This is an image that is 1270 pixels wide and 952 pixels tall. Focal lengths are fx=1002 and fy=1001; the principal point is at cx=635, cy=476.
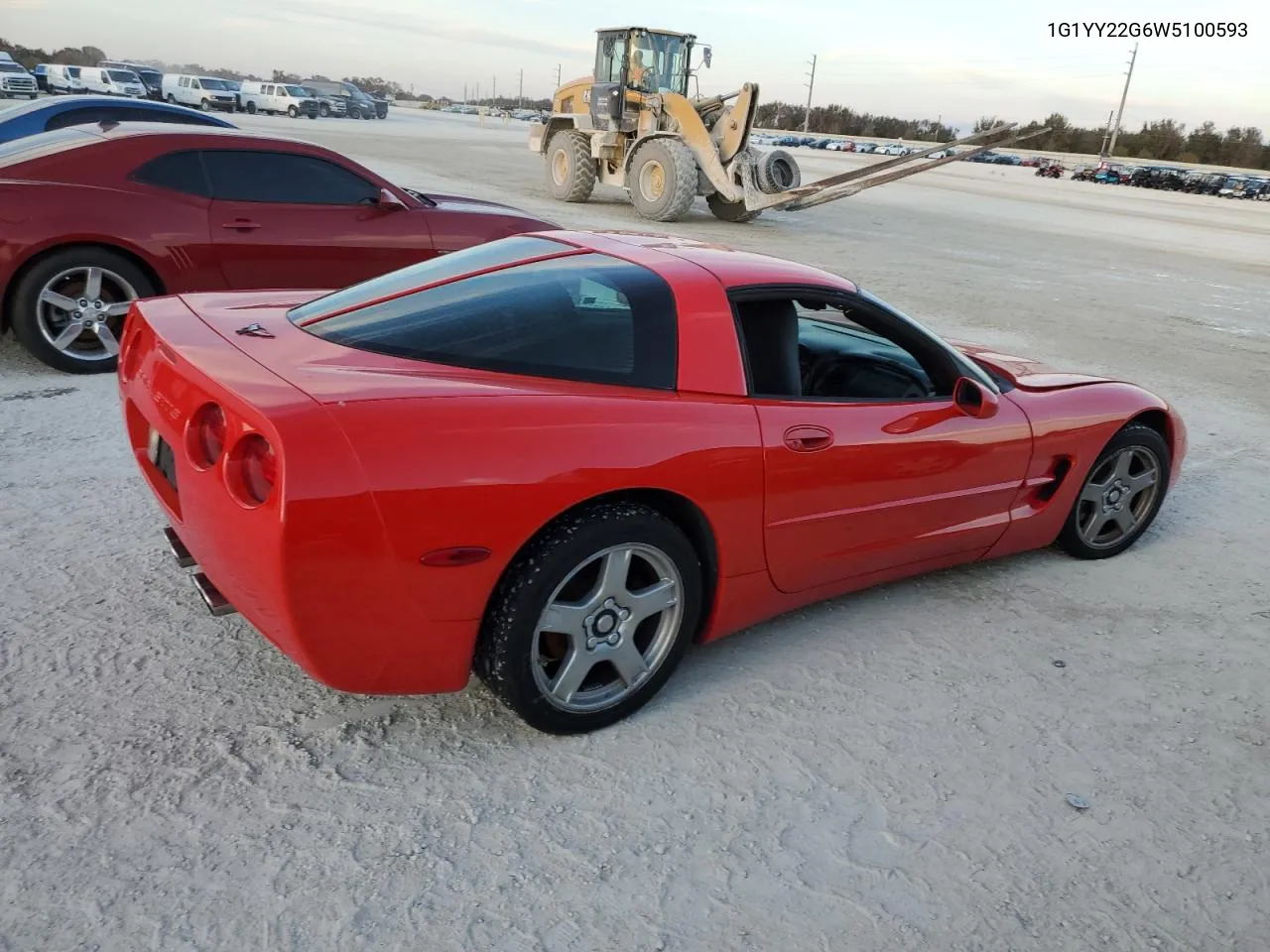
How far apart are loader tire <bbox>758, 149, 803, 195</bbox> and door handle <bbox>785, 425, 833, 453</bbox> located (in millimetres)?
14067

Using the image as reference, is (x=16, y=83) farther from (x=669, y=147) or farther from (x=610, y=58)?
(x=669, y=147)

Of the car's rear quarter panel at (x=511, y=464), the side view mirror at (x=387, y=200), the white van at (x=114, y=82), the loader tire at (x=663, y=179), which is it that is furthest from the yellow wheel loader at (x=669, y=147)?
the white van at (x=114, y=82)

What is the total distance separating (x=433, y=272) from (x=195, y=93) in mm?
49690

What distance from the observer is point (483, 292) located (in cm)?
296

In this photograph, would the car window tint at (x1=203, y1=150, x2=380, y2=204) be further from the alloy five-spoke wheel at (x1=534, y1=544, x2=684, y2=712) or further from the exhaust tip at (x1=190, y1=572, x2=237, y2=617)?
the alloy five-spoke wheel at (x1=534, y1=544, x2=684, y2=712)

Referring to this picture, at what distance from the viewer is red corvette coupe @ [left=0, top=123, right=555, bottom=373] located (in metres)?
5.38

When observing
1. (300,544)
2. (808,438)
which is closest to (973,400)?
(808,438)

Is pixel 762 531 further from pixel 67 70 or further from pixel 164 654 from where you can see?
pixel 67 70

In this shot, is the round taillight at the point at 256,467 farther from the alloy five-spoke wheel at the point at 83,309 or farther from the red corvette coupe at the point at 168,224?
the red corvette coupe at the point at 168,224

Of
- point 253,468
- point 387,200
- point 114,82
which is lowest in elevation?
point 253,468

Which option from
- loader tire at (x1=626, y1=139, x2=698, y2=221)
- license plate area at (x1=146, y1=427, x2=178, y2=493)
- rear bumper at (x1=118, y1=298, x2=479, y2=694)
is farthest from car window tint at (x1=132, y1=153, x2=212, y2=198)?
loader tire at (x1=626, y1=139, x2=698, y2=221)

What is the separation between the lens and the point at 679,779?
103 inches

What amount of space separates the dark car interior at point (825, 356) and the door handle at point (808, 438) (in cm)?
13

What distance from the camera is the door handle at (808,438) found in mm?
2957
